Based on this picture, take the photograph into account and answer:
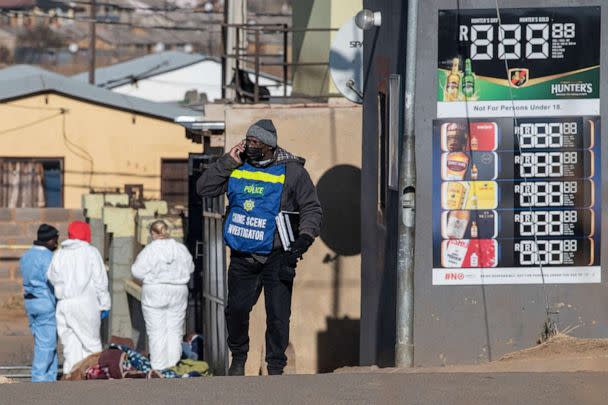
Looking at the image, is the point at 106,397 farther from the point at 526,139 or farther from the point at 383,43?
the point at 383,43

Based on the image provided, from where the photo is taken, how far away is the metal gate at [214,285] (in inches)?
516

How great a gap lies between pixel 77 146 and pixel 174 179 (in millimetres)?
2432

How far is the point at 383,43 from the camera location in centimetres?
952

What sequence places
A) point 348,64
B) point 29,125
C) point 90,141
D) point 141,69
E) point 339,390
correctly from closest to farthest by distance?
1. point 339,390
2. point 348,64
3. point 29,125
4. point 90,141
5. point 141,69

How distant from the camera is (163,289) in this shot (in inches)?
532

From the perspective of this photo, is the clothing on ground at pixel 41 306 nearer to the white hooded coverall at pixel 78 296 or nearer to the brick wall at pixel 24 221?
the white hooded coverall at pixel 78 296

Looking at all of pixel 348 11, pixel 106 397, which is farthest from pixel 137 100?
pixel 106 397

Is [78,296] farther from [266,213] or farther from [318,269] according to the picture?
[266,213]

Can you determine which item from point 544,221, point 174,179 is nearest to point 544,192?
point 544,221

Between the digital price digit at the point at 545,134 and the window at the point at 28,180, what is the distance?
22113 mm

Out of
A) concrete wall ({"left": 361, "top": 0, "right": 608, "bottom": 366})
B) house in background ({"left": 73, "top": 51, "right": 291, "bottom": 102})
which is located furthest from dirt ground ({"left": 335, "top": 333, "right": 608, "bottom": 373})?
house in background ({"left": 73, "top": 51, "right": 291, "bottom": 102})

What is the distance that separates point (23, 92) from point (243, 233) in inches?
851

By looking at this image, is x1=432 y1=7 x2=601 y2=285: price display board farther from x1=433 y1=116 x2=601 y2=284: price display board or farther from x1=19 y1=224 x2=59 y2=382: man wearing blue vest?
x1=19 y1=224 x2=59 y2=382: man wearing blue vest

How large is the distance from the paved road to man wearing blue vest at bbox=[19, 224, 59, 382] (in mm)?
6051
